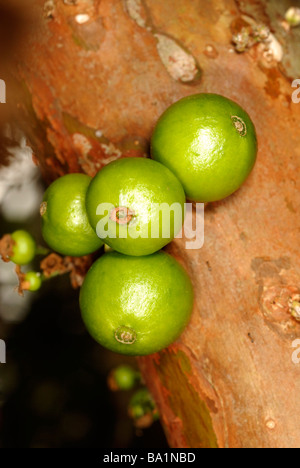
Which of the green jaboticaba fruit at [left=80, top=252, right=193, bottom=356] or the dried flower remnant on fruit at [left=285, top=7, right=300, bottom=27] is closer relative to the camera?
the green jaboticaba fruit at [left=80, top=252, right=193, bottom=356]

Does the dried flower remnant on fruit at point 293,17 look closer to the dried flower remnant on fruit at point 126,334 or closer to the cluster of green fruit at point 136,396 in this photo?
the dried flower remnant on fruit at point 126,334

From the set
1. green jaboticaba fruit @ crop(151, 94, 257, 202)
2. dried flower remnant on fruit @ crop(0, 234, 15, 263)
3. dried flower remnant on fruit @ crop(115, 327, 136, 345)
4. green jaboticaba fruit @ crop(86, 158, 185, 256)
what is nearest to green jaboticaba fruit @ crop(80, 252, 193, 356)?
dried flower remnant on fruit @ crop(115, 327, 136, 345)

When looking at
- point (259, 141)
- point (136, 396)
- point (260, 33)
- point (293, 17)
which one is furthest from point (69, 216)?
point (136, 396)

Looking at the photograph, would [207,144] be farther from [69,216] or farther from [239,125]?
[69,216]

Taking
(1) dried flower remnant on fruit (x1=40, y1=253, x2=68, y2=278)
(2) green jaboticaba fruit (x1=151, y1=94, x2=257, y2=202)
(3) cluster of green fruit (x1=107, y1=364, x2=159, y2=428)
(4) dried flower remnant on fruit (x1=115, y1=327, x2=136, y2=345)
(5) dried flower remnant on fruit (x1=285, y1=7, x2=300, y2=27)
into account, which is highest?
(5) dried flower remnant on fruit (x1=285, y1=7, x2=300, y2=27)

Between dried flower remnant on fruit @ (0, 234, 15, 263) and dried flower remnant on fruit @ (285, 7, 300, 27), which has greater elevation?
dried flower remnant on fruit @ (285, 7, 300, 27)

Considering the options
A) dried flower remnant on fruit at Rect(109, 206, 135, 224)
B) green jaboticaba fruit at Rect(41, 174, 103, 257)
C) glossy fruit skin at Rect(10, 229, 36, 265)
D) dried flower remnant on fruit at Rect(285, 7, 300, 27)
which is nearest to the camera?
dried flower remnant on fruit at Rect(109, 206, 135, 224)

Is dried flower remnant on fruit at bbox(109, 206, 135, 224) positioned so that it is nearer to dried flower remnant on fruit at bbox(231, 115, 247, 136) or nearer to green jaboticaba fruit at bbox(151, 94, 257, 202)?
green jaboticaba fruit at bbox(151, 94, 257, 202)

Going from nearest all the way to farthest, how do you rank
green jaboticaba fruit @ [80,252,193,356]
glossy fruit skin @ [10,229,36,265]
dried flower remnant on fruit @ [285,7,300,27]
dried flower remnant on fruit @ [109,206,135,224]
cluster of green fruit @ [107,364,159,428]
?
1. dried flower remnant on fruit @ [109,206,135,224]
2. green jaboticaba fruit @ [80,252,193,356]
3. dried flower remnant on fruit @ [285,7,300,27]
4. glossy fruit skin @ [10,229,36,265]
5. cluster of green fruit @ [107,364,159,428]

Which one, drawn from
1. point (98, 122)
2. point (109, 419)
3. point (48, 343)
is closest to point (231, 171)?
point (98, 122)
